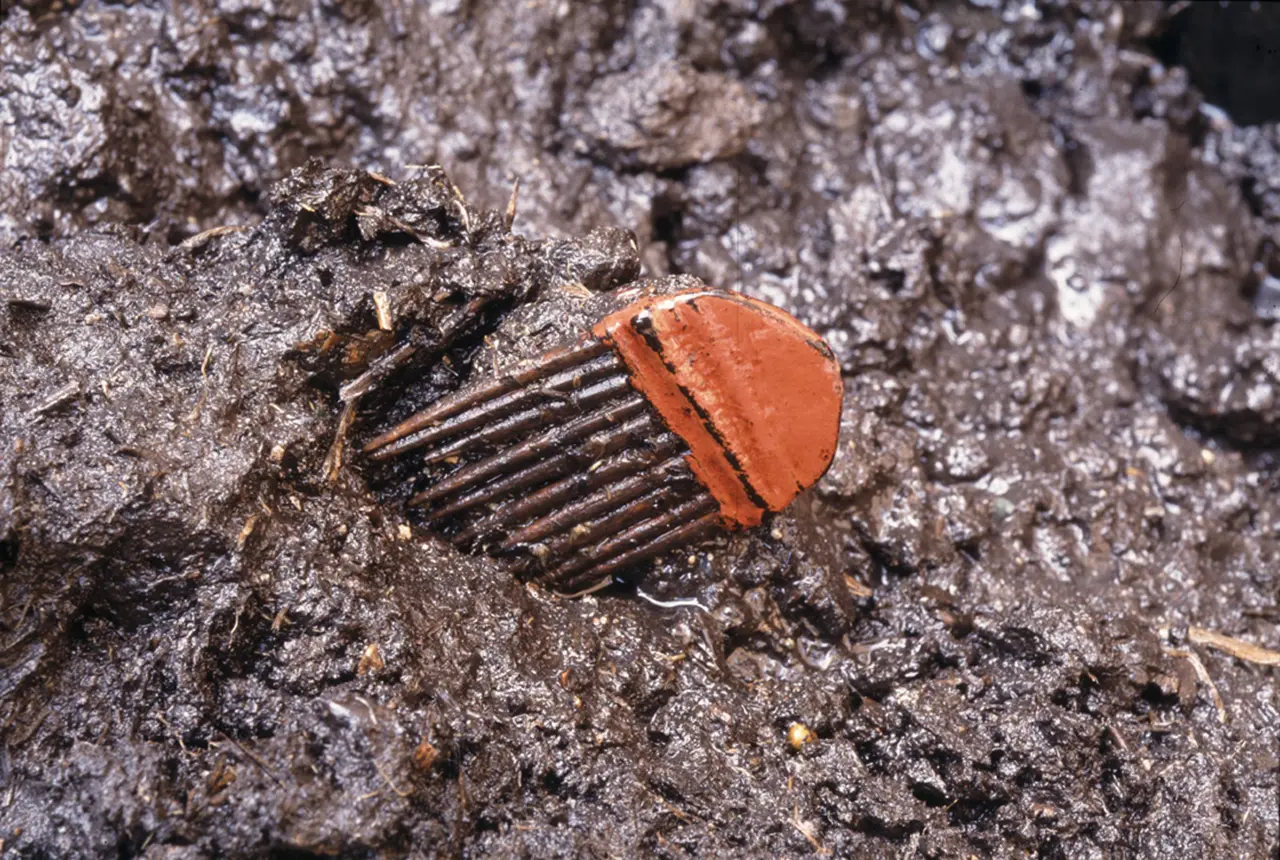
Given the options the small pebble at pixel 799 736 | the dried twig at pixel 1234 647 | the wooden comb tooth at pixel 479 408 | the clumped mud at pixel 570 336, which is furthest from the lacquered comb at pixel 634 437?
the dried twig at pixel 1234 647

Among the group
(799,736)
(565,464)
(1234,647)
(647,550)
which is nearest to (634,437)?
(565,464)

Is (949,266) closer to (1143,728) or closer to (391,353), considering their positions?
(1143,728)

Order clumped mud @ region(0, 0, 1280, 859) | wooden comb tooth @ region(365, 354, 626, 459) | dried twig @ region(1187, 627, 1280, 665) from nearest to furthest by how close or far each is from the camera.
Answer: clumped mud @ region(0, 0, 1280, 859)
wooden comb tooth @ region(365, 354, 626, 459)
dried twig @ region(1187, 627, 1280, 665)

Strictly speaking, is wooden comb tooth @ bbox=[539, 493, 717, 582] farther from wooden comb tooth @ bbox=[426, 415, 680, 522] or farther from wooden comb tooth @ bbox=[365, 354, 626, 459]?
wooden comb tooth @ bbox=[365, 354, 626, 459]

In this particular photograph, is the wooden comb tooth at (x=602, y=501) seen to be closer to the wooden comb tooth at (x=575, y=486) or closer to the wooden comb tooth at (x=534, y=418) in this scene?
the wooden comb tooth at (x=575, y=486)

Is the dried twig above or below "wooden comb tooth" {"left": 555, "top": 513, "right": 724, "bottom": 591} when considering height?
below

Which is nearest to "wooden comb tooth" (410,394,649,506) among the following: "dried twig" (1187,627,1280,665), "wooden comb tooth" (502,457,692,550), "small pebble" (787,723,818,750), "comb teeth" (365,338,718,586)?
"comb teeth" (365,338,718,586)
